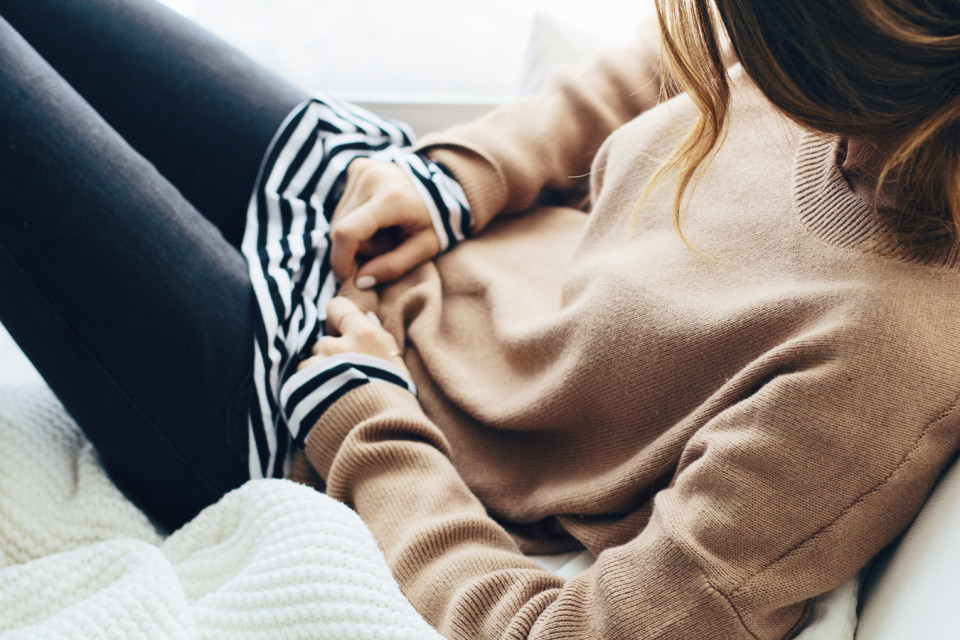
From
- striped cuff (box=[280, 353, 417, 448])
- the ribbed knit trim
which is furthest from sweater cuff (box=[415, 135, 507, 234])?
the ribbed knit trim

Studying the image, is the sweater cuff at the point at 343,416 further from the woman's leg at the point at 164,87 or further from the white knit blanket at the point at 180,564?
the woman's leg at the point at 164,87

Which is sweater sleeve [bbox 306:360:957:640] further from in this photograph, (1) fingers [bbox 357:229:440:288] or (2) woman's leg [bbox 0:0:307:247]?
(2) woman's leg [bbox 0:0:307:247]

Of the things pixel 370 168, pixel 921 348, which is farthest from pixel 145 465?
pixel 921 348

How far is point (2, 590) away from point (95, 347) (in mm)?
189

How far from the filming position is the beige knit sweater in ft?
1.50

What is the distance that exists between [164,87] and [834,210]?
0.64 m

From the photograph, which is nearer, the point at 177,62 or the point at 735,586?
the point at 735,586

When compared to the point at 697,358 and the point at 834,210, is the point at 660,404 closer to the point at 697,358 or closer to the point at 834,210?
the point at 697,358

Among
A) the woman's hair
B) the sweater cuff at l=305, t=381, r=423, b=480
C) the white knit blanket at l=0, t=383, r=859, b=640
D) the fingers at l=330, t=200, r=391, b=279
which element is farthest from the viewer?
the fingers at l=330, t=200, r=391, b=279

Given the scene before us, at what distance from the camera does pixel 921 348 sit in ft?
1.46

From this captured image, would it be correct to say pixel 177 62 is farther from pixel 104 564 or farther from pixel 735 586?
pixel 735 586

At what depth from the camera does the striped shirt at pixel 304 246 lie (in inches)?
26.8

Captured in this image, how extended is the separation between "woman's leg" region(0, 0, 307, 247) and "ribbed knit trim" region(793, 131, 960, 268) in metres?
0.53

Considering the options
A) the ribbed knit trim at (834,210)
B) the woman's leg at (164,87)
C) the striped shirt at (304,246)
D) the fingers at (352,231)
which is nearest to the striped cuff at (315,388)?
the striped shirt at (304,246)
